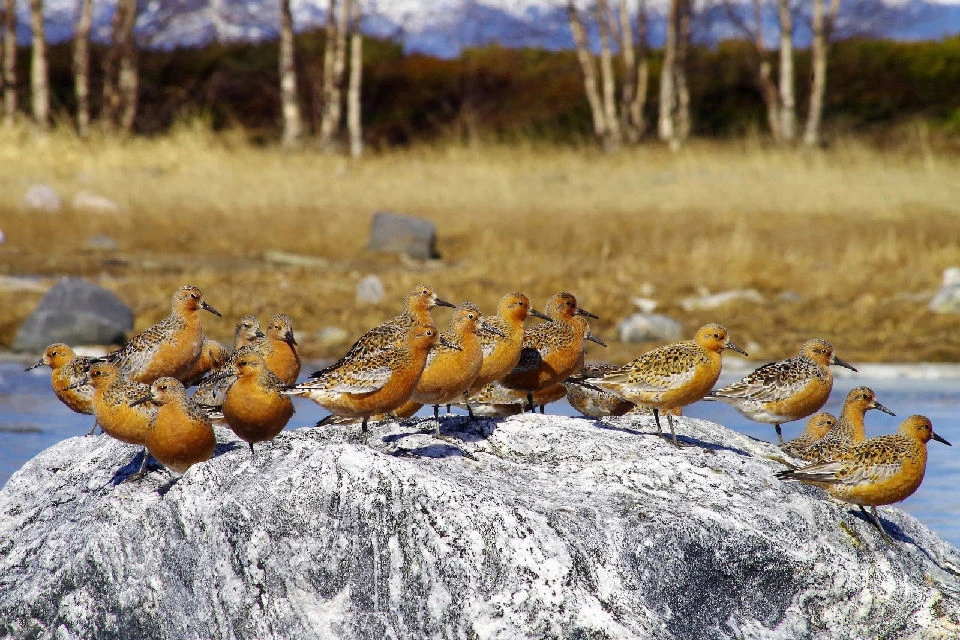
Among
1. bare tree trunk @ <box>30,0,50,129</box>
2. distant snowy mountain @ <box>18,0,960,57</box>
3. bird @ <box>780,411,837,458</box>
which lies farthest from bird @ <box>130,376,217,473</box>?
distant snowy mountain @ <box>18,0,960,57</box>

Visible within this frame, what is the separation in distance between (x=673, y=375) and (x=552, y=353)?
0.89 metres

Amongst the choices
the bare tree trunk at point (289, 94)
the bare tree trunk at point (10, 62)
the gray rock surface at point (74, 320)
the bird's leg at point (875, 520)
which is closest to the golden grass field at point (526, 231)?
the gray rock surface at point (74, 320)

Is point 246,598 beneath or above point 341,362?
beneath

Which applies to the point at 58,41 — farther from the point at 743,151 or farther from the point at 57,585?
the point at 57,585

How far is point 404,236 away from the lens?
2188 centimetres

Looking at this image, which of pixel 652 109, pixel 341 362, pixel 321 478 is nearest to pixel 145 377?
pixel 341 362

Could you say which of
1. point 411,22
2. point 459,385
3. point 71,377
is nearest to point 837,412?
point 459,385

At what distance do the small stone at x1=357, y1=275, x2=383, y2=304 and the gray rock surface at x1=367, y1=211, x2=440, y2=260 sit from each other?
3.24m

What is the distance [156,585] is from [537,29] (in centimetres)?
3464

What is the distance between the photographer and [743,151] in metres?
30.7

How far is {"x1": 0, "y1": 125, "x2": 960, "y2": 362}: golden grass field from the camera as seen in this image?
689 inches

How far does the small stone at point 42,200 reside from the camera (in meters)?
23.8

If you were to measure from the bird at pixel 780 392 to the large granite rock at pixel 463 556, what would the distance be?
1087mm

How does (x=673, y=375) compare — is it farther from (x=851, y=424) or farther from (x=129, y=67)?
(x=129, y=67)
